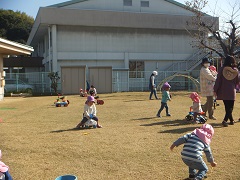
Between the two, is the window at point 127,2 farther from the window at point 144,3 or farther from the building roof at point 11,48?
the building roof at point 11,48

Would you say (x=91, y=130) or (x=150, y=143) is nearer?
(x=150, y=143)

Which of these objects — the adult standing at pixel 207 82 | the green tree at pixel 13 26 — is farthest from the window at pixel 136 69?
the green tree at pixel 13 26

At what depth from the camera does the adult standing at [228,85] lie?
7.98 meters

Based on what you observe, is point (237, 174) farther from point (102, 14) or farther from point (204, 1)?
point (102, 14)

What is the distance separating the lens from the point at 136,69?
98.3ft

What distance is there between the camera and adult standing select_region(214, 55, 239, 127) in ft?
26.2

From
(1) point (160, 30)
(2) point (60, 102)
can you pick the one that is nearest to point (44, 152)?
(2) point (60, 102)

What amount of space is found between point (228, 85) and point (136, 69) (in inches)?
867

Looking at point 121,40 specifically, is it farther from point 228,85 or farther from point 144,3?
point 228,85

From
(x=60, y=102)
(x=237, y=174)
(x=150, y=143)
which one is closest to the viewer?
(x=237, y=174)

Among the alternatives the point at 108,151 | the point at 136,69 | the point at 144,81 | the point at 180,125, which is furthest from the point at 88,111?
the point at 136,69

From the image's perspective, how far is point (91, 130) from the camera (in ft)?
25.2

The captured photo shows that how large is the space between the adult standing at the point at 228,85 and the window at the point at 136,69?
69.3 feet

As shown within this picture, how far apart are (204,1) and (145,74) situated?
333 inches
